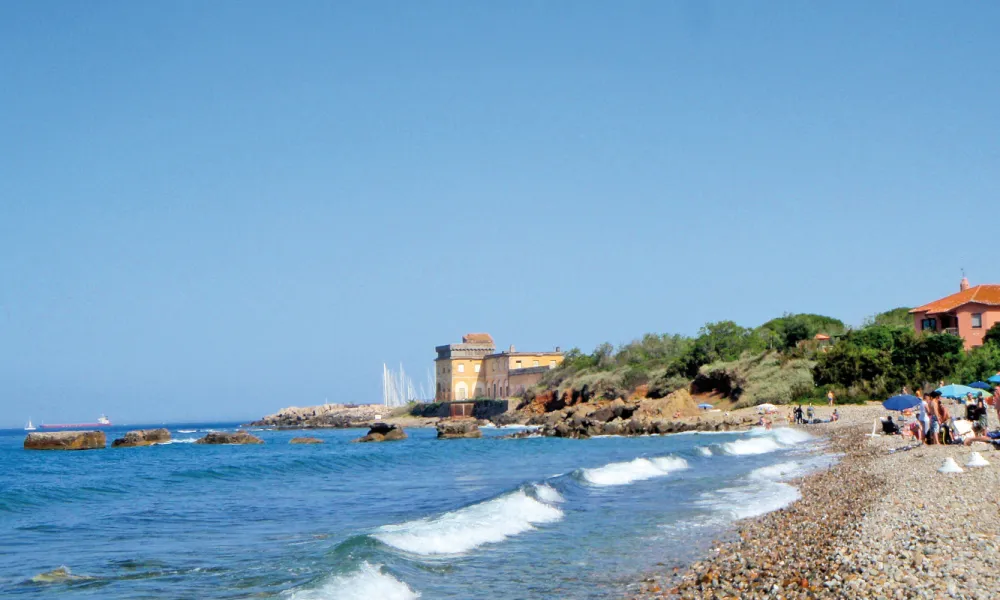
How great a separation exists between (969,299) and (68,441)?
62756mm

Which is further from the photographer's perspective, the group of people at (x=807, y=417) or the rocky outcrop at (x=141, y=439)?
the rocky outcrop at (x=141, y=439)

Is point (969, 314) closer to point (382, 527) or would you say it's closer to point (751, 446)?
point (751, 446)

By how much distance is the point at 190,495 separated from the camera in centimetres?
2559

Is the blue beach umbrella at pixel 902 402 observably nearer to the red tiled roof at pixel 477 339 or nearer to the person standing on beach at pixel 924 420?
the person standing on beach at pixel 924 420

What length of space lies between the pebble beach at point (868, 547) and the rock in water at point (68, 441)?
54130mm

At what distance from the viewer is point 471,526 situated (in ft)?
54.4

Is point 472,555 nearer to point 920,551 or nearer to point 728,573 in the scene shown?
point 728,573

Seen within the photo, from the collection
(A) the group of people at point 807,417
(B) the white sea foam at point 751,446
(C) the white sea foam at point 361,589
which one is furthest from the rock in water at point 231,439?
(C) the white sea foam at point 361,589

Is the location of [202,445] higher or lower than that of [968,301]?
lower

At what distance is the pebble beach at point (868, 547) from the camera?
8.94 metres

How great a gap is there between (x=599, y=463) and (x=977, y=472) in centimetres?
1686

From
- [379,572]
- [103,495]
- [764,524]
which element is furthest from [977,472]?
[103,495]

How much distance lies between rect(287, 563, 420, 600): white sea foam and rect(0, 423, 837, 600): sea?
38mm

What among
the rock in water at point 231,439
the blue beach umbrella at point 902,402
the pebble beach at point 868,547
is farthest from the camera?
the rock in water at point 231,439
